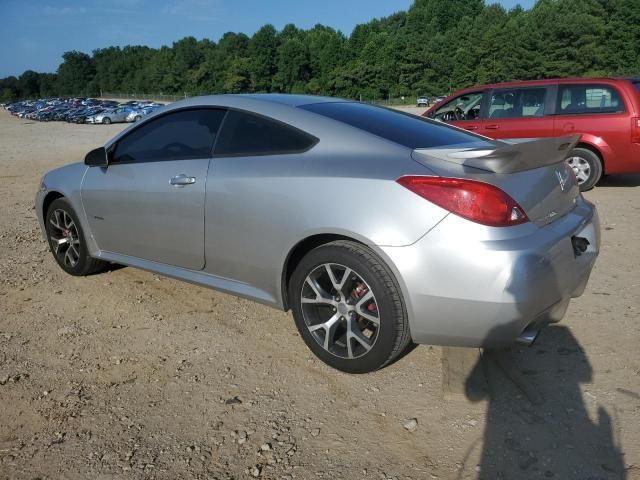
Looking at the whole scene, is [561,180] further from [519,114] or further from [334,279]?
[519,114]

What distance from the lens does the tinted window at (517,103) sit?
8594mm

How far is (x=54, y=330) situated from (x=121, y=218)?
89 centimetres

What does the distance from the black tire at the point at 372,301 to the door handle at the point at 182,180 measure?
950mm

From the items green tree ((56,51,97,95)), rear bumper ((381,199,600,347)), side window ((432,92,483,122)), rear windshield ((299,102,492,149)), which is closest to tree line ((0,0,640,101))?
green tree ((56,51,97,95))

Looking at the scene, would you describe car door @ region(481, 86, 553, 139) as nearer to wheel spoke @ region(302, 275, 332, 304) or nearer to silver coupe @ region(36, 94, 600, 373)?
silver coupe @ region(36, 94, 600, 373)

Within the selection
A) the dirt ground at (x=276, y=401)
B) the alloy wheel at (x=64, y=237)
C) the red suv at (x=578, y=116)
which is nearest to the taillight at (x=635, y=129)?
the red suv at (x=578, y=116)

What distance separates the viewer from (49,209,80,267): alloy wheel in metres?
4.66

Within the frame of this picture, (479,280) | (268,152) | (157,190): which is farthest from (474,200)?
(157,190)

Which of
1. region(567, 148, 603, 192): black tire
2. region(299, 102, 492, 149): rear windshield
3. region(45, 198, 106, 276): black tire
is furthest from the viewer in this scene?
region(567, 148, 603, 192): black tire

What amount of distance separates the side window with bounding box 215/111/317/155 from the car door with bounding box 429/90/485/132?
247 inches

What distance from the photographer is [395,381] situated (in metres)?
3.07

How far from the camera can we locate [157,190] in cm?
376

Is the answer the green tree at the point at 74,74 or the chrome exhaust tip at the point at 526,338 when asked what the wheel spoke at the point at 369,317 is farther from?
the green tree at the point at 74,74

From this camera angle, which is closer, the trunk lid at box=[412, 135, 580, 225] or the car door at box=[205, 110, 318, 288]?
the trunk lid at box=[412, 135, 580, 225]
